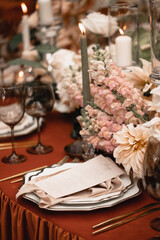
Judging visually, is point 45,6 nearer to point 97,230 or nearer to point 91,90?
point 91,90

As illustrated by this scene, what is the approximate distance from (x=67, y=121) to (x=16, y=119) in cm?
40

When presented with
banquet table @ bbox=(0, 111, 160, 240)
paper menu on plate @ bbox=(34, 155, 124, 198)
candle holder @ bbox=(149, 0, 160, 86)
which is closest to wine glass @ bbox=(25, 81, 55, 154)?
banquet table @ bbox=(0, 111, 160, 240)

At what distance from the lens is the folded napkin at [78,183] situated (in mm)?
806

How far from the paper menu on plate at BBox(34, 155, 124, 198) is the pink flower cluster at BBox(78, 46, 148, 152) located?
41mm

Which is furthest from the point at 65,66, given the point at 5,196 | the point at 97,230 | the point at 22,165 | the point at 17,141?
the point at 97,230

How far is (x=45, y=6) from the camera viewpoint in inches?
69.8

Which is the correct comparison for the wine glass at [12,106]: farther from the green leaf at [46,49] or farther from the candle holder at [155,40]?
the green leaf at [46,49]

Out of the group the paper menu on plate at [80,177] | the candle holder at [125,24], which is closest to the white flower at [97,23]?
the candle holder at [125,24]

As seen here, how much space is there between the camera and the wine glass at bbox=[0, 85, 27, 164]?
107cm

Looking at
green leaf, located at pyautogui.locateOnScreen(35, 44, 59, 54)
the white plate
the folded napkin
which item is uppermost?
green leaf, located at pyautogui.locateOnScreen(35, 44, 59, 54)

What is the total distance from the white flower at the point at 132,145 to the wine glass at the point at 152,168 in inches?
3.0

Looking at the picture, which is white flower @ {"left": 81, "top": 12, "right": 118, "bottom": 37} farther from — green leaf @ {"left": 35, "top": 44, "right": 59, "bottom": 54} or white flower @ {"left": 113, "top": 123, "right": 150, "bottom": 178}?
white flower @ {"left": 113, "top": 123, "right": 150, "bottom": 178}

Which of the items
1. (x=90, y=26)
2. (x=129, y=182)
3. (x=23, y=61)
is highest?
(x=90, y=26)

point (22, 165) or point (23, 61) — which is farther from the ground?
point (23, 61)
